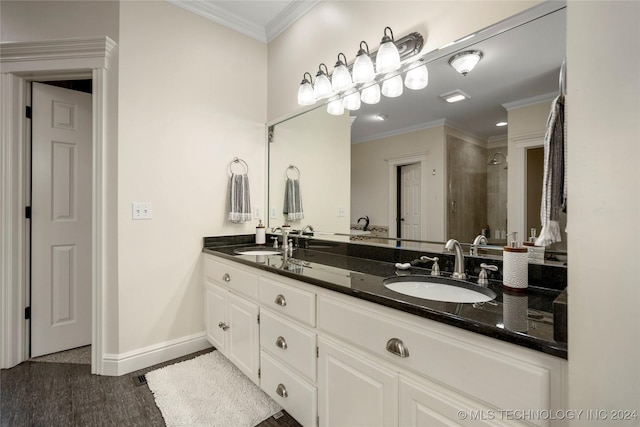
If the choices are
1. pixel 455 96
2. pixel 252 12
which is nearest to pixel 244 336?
pixel 455 96

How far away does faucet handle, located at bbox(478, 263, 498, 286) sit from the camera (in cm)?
118

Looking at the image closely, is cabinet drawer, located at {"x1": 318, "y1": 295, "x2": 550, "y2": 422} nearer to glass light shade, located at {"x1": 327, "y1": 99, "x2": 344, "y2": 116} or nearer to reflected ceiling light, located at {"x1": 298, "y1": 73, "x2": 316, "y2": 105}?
glass light shade, located at {"x1": 327, "y1": 99, "x2": 344, "y2": 116}

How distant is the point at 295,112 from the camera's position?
2.31 metres

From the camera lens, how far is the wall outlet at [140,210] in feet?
6.45

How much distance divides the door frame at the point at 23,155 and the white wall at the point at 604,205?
2.33 m

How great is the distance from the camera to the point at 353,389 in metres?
1.11

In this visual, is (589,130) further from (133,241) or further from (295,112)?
(133,241)

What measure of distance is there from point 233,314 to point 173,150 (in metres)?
1.24

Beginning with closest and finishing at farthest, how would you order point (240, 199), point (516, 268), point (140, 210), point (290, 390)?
point (516, 268), point (290, 390), point (140, 210), point (240, 199)

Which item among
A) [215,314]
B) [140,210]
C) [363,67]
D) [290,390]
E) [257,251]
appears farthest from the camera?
[257,251]

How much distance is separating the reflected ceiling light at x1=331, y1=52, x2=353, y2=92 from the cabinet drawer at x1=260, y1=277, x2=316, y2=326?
1.23 metres

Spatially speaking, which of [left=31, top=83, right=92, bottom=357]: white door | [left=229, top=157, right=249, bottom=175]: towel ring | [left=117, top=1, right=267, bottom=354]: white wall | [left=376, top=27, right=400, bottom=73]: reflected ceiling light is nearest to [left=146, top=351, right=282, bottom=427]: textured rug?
[left=117, top=1, right=267, bottom=354]: white wall

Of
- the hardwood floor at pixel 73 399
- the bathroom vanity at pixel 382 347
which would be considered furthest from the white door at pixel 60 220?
the bathroom vanity at pixel 382 347

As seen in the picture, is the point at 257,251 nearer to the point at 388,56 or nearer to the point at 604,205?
the point at 388,56
